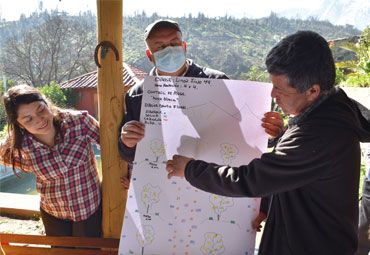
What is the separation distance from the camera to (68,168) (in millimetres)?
1587

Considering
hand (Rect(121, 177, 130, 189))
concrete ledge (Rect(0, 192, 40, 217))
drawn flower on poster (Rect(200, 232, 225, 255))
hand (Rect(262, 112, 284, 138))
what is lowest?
concrete ledge (Rect(0, 192, 40, 217))

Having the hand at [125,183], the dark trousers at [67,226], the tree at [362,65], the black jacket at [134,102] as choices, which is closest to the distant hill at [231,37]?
the tree at [362,65]

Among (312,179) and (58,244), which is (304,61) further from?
(58,244)

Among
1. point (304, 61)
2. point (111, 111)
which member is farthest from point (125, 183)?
point (304, 61)

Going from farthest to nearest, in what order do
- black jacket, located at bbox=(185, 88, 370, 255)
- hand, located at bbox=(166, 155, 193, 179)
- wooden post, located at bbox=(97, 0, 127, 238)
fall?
wooden post, located at bbox=(97, 0, 127, 238) → hand, located at bbox=(166, 155, 193, 179) → black jacket, located at bbox=(185, 88, 370, 255)

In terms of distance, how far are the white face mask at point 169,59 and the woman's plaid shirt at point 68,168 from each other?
1.91ft

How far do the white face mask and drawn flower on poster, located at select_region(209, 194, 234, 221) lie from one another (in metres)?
0.76

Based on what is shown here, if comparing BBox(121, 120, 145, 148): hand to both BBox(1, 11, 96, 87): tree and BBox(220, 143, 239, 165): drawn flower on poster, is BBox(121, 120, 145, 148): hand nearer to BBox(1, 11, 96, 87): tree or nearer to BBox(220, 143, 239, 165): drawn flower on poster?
BBox(220, 143, 239, 165): drawn flower on poster

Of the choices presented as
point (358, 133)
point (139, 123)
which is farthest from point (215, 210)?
point (358, 133)

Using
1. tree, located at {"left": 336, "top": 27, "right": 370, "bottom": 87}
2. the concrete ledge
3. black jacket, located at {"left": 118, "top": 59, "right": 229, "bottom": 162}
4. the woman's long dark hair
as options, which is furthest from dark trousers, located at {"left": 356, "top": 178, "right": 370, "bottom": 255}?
tree, located at {"left": 336, "top": 27, "right": 370, "bottom": 87}

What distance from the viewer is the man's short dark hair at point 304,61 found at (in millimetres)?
877

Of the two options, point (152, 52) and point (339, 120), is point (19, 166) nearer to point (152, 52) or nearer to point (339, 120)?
point (152, 52)

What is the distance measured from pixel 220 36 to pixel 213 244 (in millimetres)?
13719

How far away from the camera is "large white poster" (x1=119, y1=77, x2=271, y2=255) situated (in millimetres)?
1275
